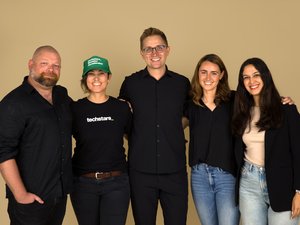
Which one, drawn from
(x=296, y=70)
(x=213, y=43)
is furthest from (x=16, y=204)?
(x=296, y=70)

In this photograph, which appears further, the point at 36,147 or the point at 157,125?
the point at 157,125

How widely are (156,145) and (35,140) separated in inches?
34.0

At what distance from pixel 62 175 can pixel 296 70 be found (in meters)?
2.57

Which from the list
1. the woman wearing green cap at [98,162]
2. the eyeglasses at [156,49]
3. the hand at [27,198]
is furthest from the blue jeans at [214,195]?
the hand at [27,198]

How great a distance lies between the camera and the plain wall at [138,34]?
3.40 metres

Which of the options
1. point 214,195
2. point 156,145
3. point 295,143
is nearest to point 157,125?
point 156,145

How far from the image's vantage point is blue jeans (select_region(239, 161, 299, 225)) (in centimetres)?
220

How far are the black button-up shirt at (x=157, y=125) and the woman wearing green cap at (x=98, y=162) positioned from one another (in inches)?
5.9

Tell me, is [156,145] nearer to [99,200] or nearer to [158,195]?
[158,195]

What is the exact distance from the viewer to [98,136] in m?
2.43

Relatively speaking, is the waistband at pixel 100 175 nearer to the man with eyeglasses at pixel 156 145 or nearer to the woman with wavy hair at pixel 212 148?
the man with eyeglasses at pixel 156 145

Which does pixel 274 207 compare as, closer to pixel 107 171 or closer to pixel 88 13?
pixel 107 171

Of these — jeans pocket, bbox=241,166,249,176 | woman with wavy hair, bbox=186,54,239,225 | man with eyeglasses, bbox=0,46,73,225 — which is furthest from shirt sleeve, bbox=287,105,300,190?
man with eyeglasses, bbox=0,46,73,225

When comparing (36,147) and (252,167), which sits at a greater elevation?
(36,147)
